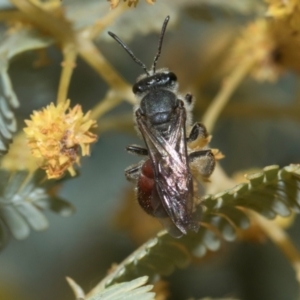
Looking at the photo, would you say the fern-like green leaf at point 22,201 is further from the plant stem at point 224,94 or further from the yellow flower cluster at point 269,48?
the yellow flower cluster at point 269,48

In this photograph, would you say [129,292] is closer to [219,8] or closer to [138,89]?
[138,89]

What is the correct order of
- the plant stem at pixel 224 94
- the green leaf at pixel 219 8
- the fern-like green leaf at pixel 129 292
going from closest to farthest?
the fern-like green leaf at pixel 129 292
the plant stem at pixel 224 94
the green leaf at pixel 219 8

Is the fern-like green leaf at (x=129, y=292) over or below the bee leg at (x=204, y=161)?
below

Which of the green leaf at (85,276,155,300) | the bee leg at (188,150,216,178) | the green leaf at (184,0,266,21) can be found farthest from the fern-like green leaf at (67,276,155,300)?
the green leaf at (184,0,266,21)

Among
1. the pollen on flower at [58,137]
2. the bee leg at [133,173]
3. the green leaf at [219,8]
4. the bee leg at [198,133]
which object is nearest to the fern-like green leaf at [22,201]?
the pollen on flower at [58,137]

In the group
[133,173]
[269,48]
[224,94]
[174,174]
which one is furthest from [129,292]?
[269,48]

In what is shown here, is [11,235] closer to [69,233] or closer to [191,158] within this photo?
[191,158]

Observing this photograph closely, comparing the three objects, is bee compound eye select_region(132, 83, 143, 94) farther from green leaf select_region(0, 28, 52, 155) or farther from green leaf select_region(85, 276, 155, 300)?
green leaf select_region(85, 276, 155, 300)
